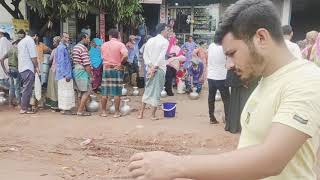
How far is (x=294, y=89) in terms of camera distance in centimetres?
→ 128

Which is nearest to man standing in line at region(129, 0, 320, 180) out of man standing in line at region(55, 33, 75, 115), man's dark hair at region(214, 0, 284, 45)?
man's dark hair at region(214, 0, 284, 45)

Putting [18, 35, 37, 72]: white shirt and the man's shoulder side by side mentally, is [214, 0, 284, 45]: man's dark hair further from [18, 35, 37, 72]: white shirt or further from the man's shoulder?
[18, 35, 37, 72]: white shirt

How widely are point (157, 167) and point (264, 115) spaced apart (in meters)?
0.41

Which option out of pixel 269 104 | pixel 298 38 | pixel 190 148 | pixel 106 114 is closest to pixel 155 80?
pixel 106 114

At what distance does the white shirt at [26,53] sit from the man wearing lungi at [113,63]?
4.69 ft

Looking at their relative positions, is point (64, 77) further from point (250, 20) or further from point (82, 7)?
point (250, 20)

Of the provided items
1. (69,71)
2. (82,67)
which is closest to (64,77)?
(69,71)

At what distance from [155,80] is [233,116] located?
174 centimetres

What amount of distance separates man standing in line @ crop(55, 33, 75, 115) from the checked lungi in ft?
2.28

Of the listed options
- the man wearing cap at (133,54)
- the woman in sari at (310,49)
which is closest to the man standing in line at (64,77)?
the man wearing cap at (133,54)

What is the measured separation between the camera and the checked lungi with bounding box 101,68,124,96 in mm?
8680

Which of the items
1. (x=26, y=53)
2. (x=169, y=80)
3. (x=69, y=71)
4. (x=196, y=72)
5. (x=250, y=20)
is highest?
(x=250, y=20)

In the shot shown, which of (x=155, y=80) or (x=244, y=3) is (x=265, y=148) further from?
(x=155, y=80)

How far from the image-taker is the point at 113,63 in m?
8.64
